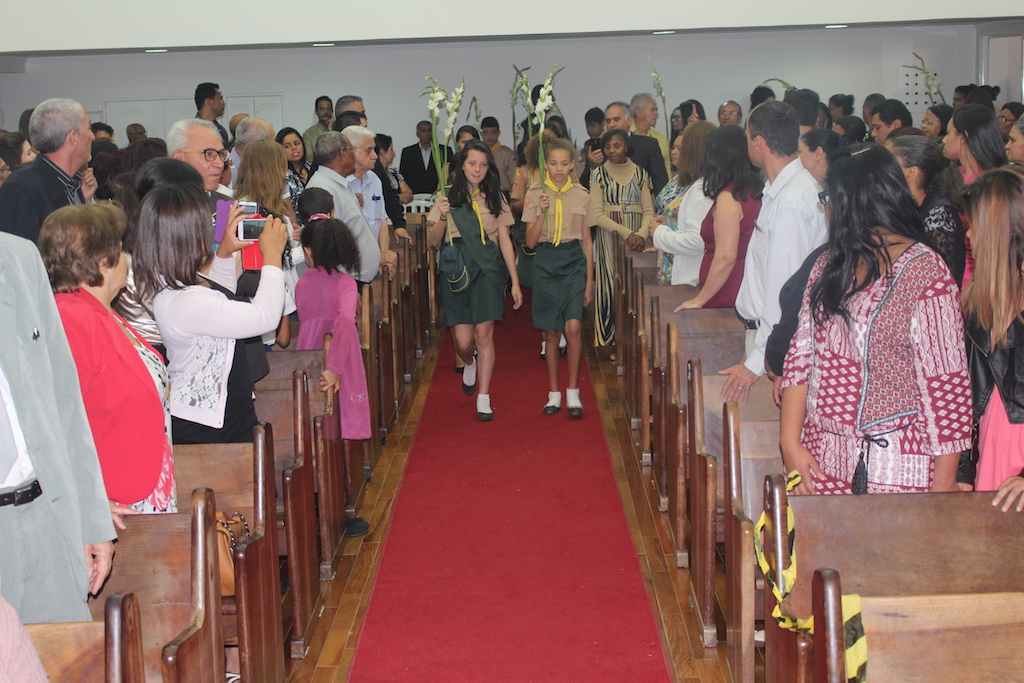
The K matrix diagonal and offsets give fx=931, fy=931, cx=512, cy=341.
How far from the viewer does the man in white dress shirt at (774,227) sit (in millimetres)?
3102

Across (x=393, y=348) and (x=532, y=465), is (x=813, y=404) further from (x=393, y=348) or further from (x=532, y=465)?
(x=393, y=348)

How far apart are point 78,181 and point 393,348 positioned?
76.0 inches

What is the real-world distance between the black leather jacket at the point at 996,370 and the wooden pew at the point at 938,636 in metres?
0.78

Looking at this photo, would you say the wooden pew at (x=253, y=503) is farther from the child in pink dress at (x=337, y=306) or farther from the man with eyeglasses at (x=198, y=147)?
the man with eyeglasses at (x=198, y=147)

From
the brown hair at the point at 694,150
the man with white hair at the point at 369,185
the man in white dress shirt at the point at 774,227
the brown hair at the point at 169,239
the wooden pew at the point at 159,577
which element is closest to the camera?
the wooden pew at the point at 159,577

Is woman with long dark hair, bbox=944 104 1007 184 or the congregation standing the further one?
woman with long dark hair, bbox=944 104 1007 184

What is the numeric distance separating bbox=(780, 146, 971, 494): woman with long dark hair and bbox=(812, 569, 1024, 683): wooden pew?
0.53 meters

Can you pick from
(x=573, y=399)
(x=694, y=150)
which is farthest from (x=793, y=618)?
(x=573, y=399)

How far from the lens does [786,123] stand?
3.27 metres

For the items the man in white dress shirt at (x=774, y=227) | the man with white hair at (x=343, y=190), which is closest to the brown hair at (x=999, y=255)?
Result: the man in white dress shirt at (x=774, y=227)

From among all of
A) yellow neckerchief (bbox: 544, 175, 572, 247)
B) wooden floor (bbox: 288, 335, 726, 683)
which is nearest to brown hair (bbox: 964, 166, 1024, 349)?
wooden floor (bbox: 288, 335, 726, 683)

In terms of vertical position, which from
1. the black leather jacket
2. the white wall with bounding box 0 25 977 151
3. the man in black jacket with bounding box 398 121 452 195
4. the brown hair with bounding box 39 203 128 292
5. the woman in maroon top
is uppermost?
the white wall with bounding box 0 25 977 151

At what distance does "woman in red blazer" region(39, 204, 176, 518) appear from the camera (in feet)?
7.06

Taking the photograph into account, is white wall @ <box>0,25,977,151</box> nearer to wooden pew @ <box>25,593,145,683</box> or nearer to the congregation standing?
the congregation standing
